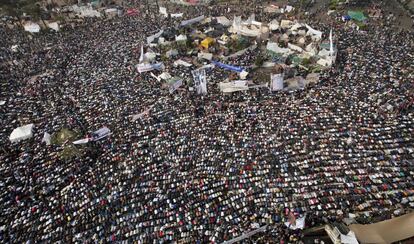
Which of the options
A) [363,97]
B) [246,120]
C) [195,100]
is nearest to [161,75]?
[195,100]

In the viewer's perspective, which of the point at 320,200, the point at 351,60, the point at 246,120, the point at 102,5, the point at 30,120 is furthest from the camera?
the point at 102,5

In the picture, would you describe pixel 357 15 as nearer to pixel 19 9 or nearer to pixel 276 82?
pixel 276 82

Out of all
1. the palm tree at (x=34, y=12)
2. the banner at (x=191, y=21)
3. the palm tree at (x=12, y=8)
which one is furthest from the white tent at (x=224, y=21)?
the palm tree at (x=12, y=8)

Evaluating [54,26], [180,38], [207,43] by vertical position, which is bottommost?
[207,43]

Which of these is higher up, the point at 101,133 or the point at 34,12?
the point at 34,12

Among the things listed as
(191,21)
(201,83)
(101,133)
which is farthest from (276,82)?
(191,21)

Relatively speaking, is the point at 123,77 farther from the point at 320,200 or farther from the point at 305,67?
the point at 320,200

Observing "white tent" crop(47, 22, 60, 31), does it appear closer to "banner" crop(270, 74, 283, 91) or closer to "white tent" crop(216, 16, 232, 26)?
"white tent" crop(216, 16, 232, 26)
